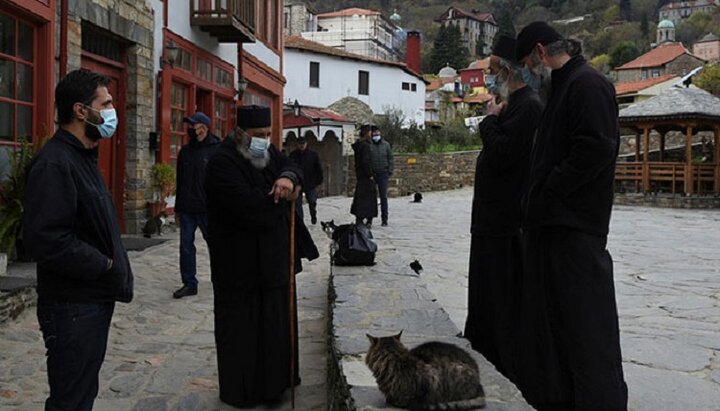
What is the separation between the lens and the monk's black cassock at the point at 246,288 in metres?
4.40

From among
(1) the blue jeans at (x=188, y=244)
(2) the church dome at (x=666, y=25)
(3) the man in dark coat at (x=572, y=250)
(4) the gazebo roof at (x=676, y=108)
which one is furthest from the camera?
(2) the church dome at (x=666, y=25)

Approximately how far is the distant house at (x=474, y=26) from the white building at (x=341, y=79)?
85.1 m

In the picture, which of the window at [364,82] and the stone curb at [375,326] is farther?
A: the window at [364,82]

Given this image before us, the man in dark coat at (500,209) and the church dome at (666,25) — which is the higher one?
the church dome at (666,25)

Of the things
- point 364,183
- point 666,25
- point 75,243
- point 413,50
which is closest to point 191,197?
point 75,243

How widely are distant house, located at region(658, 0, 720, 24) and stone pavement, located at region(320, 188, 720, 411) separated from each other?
444 feet

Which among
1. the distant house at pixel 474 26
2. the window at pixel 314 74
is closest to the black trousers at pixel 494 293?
the window at pixel 314 74

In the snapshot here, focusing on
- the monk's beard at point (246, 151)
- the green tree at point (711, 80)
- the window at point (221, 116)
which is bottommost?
the monk's beard at point (246, 151)

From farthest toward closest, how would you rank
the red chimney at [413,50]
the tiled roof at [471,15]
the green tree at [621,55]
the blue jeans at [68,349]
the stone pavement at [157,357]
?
the tiled roof at [471,15], the green tree at [621,55], the red chimney at [413,50], the stone pavement at [157,357], the blue jeans at [68,349]

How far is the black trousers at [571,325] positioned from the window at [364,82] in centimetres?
3736

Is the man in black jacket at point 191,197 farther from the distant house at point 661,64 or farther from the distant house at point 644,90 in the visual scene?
the distant house at point 661,64

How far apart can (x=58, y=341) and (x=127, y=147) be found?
8.48 m

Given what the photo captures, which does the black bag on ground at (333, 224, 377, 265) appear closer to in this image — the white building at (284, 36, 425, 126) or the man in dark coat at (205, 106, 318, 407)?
the man in dark coat at (205, 106, 318, 407)

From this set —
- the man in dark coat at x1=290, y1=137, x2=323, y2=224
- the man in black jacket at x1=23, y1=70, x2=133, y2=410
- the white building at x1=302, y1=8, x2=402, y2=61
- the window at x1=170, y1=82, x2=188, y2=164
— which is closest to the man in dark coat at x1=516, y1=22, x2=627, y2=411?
the man in black jacket at x1=23, y1=70, x2=133, y2=410
